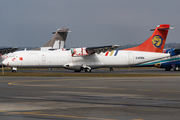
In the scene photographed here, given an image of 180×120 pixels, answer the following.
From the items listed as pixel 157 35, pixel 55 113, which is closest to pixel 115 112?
pixel 55 113

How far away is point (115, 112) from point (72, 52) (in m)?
37.0

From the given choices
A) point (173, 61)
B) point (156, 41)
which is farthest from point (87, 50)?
point (173, 61)

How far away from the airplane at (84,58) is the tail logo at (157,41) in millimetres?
904

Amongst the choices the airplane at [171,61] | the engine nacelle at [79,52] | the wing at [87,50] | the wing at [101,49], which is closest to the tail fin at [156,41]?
the airplane at [171,61]

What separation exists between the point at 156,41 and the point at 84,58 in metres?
13.4

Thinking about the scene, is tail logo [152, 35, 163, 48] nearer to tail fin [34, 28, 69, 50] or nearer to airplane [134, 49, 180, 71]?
airplane [134, 49, 180, 71]

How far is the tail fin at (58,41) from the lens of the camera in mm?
69250

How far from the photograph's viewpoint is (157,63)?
2040 inches

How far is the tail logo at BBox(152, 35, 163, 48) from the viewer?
5172cm

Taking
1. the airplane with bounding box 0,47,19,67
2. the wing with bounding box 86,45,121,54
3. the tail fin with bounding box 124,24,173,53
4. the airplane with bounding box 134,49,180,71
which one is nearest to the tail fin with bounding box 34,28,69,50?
the airplane with bounding box 0,47,19,67

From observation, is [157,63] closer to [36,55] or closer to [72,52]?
[72,52]

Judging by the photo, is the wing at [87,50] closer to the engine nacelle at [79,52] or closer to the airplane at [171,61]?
the engine nacelle at [79,52]

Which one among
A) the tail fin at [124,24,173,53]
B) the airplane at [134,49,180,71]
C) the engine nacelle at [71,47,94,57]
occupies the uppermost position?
the tail fin at [124,24,173,53]

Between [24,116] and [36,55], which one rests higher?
[36,55]
